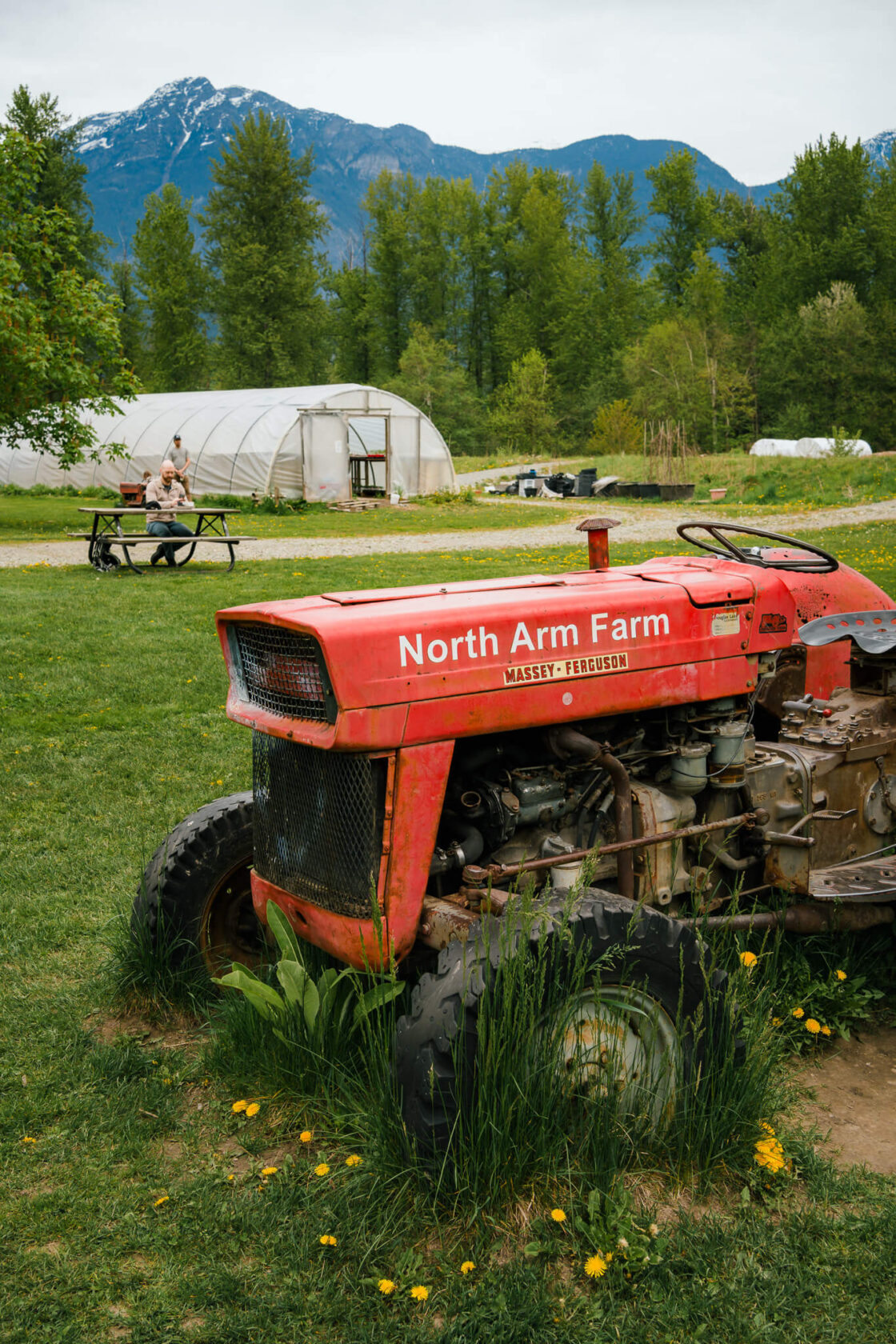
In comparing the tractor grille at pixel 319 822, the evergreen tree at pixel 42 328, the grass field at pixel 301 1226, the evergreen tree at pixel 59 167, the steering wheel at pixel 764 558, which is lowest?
the grass field at pixel 301 1226

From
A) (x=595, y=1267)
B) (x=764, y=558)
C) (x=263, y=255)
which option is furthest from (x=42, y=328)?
(x=263, y=255)

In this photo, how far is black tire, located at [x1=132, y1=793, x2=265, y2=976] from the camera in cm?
368

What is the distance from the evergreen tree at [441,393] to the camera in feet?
169

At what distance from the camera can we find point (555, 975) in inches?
104

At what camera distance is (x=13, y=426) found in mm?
19812

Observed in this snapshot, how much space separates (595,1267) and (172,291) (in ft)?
182

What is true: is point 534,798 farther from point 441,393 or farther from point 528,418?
point 441,393

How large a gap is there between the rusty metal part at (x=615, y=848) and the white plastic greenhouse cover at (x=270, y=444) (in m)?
23.0

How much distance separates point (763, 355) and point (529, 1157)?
55.6m

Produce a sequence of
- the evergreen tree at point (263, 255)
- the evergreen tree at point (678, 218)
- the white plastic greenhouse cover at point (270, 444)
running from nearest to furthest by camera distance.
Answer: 1. the white plastic greenhouse cover at point (270, 444)
2. the evergreen tree at point (263, 255)
3. the evergreen tree at point (678, 218)

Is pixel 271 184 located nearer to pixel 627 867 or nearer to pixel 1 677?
pixel 1 677

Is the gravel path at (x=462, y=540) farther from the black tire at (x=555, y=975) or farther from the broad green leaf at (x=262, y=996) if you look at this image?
the black tire at (x=555, y=975)

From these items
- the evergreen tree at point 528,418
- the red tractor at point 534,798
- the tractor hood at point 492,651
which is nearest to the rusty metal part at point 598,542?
the red tractor at point 534,798

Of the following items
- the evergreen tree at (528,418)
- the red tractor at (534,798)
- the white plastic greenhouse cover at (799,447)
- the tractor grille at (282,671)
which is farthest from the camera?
the evergreen tree at (528,418)
